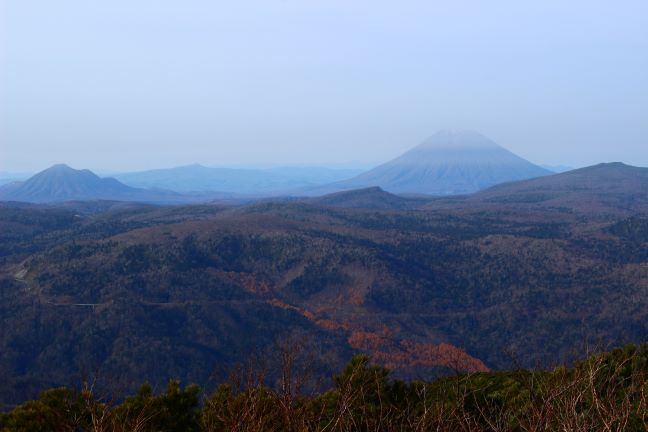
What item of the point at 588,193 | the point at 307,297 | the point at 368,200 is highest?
the point at 368,200

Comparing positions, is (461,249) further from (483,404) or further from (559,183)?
(559,183)

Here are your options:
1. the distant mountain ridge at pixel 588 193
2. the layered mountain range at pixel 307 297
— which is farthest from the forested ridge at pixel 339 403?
the distant mountain ridge at pixel 588 193

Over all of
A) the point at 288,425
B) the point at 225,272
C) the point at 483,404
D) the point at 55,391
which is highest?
the point at 288,425

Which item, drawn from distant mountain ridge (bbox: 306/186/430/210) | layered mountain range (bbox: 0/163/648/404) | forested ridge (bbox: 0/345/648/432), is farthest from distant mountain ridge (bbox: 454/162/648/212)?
forested ridge (bbox: 0/345/648/432)

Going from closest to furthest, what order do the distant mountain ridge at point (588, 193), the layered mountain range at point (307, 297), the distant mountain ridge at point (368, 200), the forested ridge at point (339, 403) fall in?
1. the forested ridge at point (339, 403)
2. the layered mountain range at point (307, 297)
3. the distant mountain ridge at point (588, 193)
4. the distant mountain ridge at point (368, 200)

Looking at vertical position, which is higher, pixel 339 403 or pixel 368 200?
pixel 339 403

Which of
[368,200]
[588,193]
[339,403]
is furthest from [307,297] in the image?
[588,193]

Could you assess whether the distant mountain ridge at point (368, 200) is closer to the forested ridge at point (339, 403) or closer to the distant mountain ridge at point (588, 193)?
the distant mountain ridge at point (588, 193)

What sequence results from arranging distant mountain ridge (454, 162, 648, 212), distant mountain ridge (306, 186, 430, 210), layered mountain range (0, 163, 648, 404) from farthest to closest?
distant mountain ridge (306, 186, 430, 210) → distant mountain ridge (454, 162, 648, 212) → layered mountain range (0, 163, 648, 404)

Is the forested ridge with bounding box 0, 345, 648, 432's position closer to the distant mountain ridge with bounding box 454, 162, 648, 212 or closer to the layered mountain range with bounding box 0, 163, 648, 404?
the layered mountain range with bounding box 0, 163, 648, 404

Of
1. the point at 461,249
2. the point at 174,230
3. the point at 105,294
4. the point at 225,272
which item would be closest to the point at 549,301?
the point at 461,249

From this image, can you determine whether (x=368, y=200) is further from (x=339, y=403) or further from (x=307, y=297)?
(x=339, y=403)
